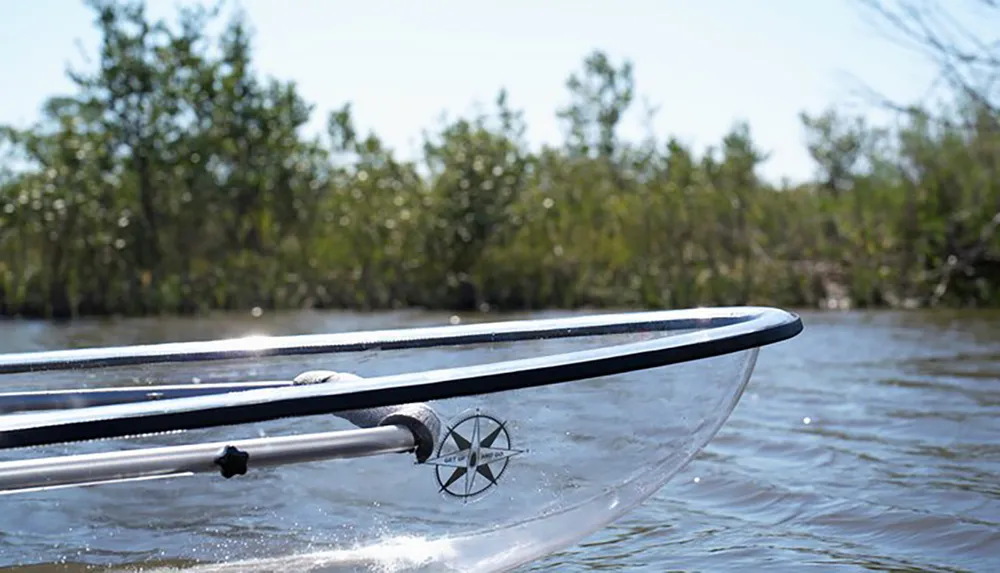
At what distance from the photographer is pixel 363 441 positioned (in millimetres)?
2816

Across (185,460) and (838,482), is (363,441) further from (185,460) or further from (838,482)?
(838,482)

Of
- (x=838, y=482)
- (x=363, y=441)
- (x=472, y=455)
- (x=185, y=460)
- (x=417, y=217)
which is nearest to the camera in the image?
(x=185, y=460)

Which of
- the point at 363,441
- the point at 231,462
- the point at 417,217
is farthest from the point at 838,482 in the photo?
the point at 417,217

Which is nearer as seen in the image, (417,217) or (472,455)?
(472,455)

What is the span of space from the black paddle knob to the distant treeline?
618 inches

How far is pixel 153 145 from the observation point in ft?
69.8

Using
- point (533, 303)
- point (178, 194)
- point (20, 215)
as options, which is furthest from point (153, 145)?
point (533, 303)

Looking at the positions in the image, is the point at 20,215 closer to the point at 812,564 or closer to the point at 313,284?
the point at 313,284

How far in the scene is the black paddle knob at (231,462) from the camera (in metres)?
2.67

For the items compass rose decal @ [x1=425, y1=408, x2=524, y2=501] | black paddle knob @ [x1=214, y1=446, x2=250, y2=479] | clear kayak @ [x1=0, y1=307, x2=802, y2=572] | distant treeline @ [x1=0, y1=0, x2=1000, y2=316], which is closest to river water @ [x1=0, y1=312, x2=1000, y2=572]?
clear kayak @ [x1=0, y1=307, x2=802, y2=572]

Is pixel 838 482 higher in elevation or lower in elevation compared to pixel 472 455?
lower

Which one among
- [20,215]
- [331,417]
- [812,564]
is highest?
[20,215]

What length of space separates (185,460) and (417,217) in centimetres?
1925

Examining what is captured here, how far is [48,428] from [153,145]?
775 inches
